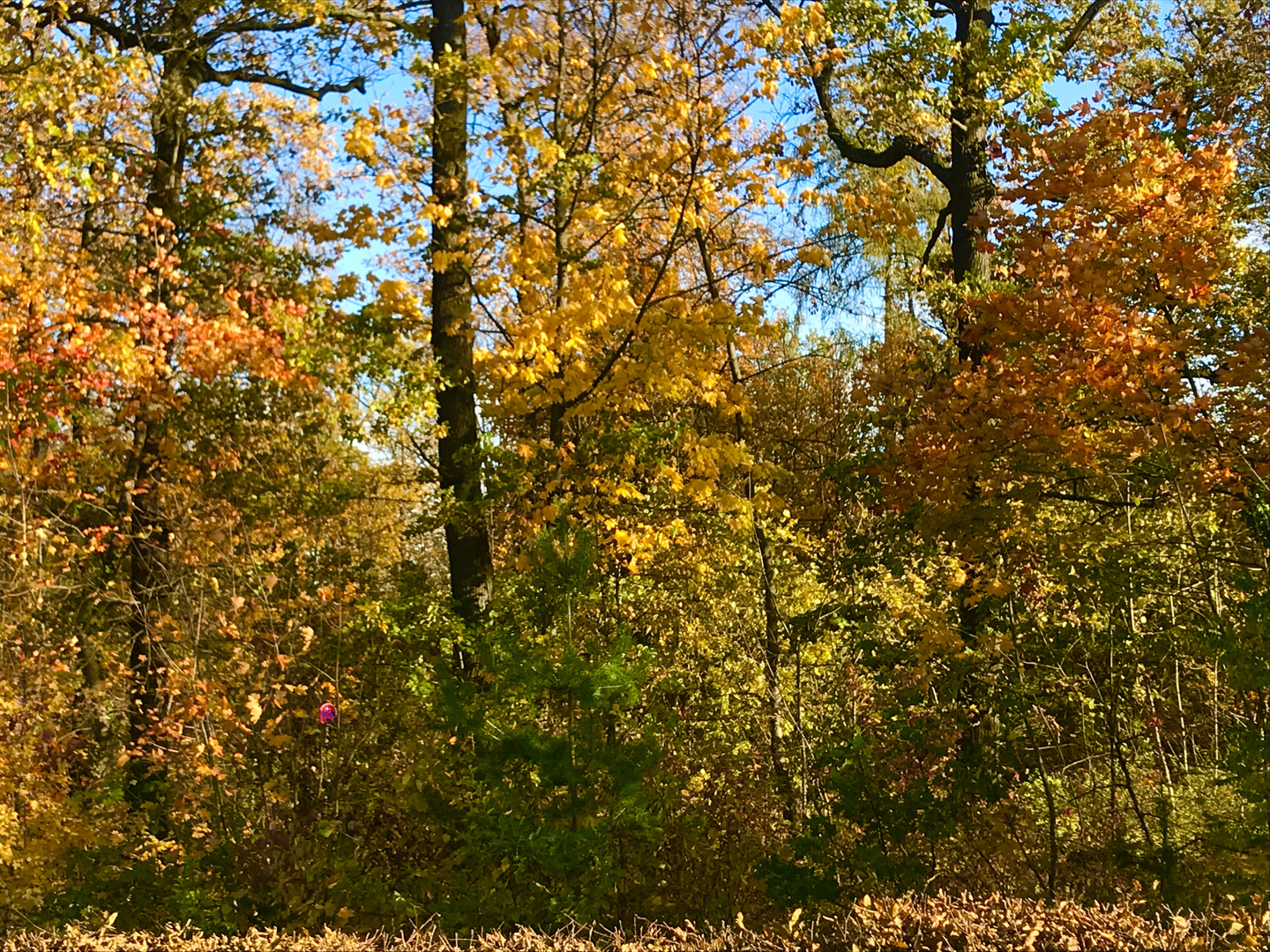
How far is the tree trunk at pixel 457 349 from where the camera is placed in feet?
26.9

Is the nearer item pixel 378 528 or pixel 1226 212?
pixel 1226 212

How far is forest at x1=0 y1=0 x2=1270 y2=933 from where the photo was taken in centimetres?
597

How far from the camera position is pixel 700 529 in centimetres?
1012

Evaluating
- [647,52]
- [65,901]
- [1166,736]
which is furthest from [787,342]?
[65,901]

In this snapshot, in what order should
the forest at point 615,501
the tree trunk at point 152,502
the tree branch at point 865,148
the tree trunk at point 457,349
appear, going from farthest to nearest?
the tree branch at point 865,148 → the tree trunk at point 152,502 → the tree trunk at point 457,349 → the forest at point 615,501

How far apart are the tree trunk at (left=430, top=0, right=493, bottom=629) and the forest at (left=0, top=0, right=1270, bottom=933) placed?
5 centimetres

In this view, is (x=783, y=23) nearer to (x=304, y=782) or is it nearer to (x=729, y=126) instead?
(x=729, y=126)

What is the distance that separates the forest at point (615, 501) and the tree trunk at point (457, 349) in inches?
1.9

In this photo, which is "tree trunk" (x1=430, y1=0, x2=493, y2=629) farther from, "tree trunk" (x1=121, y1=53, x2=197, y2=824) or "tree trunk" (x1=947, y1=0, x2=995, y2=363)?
"tree trunk" (x1=947, y1=0, x2=995, y2=363)

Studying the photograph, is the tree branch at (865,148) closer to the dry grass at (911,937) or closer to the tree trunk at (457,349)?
the tree trunk at (457,349)

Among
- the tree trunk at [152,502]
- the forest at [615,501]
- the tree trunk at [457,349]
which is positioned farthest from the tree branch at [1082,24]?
the tree trunk at [152,502]

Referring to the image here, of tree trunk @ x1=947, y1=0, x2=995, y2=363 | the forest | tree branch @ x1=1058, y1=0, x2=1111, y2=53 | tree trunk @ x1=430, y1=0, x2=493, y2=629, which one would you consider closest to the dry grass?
the forest

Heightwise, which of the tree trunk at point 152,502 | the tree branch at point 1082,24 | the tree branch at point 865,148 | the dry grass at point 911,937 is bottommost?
the dry grass at point 911,937

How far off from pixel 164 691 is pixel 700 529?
4.70 meters
